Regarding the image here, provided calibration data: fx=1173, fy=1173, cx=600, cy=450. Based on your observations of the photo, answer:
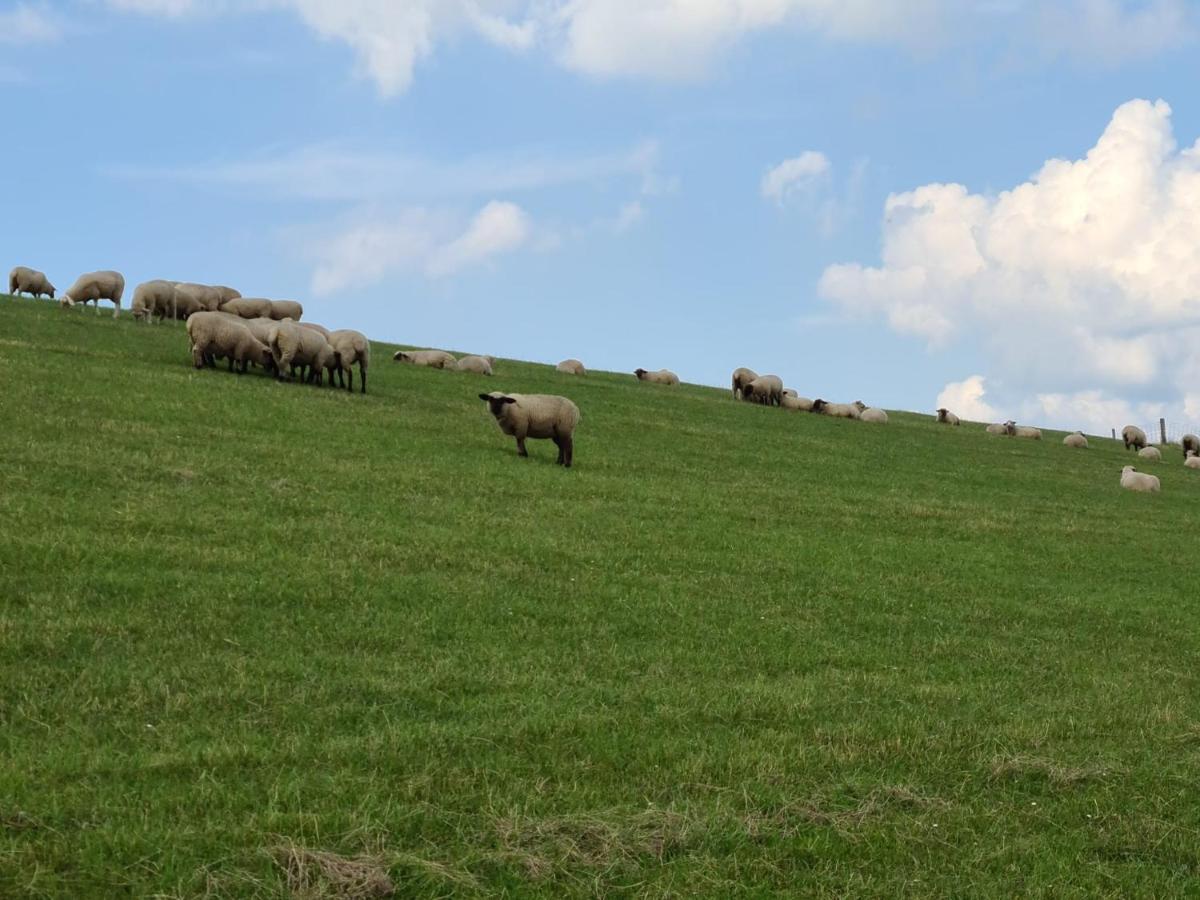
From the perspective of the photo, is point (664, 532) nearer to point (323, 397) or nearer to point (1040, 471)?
point (323, 397)

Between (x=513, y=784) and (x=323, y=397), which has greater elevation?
(x=323, y=397)

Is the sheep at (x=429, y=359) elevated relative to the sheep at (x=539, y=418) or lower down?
elevated

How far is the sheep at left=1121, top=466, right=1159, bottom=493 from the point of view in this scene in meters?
34.1

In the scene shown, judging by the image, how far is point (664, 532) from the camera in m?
17.7

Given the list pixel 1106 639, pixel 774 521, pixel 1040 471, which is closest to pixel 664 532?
pixel 774 521

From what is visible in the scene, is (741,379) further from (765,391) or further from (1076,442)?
(1076,442)

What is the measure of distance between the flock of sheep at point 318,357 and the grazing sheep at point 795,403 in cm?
4

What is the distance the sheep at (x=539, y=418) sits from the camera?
926 inches

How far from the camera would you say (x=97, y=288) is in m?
40.2

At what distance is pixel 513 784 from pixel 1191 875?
14.4 feet

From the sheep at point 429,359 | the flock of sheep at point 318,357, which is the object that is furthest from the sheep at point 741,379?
the sheep at point 429,359

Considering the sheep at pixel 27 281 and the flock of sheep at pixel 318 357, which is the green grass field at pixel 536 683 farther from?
the sheep at pixel 27 281

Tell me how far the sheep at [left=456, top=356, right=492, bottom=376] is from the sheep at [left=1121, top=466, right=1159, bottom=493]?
2045cm

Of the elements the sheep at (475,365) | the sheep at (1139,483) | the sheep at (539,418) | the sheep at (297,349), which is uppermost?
the sheep at (475,365)
